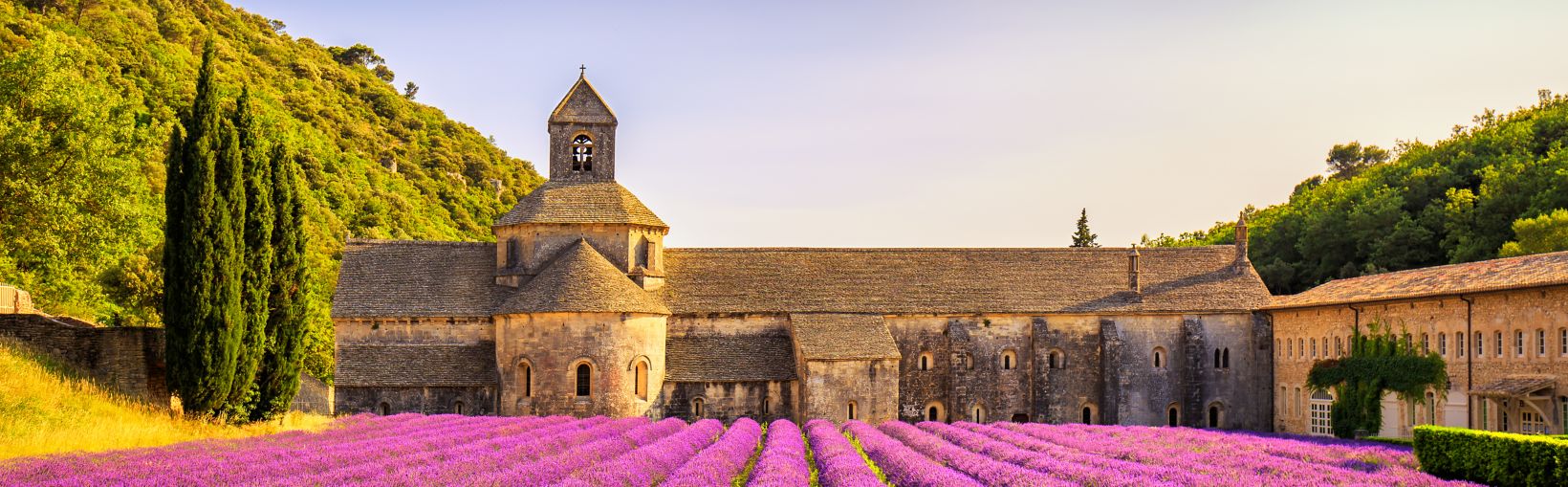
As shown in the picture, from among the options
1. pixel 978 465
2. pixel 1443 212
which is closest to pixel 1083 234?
pixel 1443 212

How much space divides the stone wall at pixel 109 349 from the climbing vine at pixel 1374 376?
37.7 metres

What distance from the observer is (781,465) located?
78.9 ft

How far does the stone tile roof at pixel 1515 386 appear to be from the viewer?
34094mm

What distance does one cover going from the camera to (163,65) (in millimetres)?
77750

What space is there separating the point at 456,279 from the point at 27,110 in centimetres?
Answer: 1829

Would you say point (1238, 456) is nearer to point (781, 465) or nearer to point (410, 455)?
point (781, 465)

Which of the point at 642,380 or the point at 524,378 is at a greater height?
the point at 524,378

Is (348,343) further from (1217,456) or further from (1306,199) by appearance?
(1306,199)

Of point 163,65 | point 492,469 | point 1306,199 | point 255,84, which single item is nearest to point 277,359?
point 492,469

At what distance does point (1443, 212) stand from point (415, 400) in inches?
2356

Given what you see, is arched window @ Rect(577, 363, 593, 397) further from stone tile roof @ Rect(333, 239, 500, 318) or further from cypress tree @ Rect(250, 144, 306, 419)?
cypress tree @ Rect(250, 144, 306, 419)

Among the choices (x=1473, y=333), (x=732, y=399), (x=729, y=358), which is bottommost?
(x=732, y=399)

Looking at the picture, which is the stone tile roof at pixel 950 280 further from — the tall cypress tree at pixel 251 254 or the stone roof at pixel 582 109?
the tall cypress tree at pixel 251 254

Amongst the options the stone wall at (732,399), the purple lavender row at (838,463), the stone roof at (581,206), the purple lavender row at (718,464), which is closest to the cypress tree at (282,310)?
the purple lavender row at (718,464)
